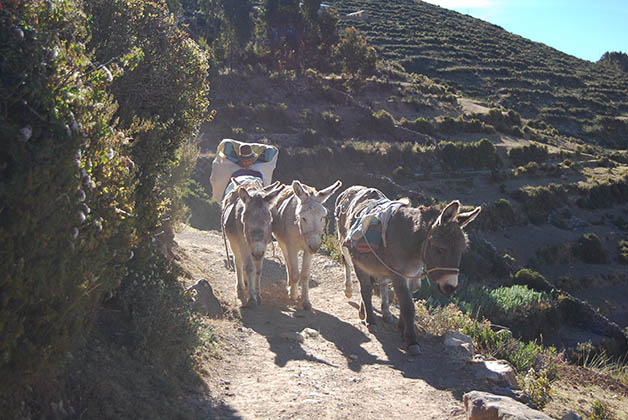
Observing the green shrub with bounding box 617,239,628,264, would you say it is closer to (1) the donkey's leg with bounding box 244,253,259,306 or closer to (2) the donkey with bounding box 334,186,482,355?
(2) the donkey with bounding box 334,186,482,355

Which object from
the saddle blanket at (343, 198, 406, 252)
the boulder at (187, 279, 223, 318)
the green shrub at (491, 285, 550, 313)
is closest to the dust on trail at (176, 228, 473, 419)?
the boulder at (187, 279, 223, 318)

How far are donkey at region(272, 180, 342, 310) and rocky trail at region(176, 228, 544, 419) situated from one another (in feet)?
2.03

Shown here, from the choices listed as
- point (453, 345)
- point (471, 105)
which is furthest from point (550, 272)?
point (471, 105)

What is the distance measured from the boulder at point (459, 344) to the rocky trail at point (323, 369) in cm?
7

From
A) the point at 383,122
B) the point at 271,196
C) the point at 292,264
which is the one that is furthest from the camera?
the point at 383,122

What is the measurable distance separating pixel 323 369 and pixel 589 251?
88.1 ft

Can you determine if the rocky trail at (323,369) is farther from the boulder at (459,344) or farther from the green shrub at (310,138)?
the green shrub at (310,138)

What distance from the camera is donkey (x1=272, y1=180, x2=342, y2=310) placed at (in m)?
8.49

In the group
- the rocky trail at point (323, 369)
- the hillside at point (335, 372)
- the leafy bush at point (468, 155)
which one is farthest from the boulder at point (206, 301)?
the leafy bush at point (468, 155)

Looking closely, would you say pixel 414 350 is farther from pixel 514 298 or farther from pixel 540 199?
pixel 540 199

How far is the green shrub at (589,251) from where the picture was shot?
95.2 feet

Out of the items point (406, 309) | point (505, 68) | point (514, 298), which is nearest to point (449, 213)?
point (406, 309)

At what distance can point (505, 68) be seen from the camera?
68.4 meters

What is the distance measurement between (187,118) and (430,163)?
27818mm
